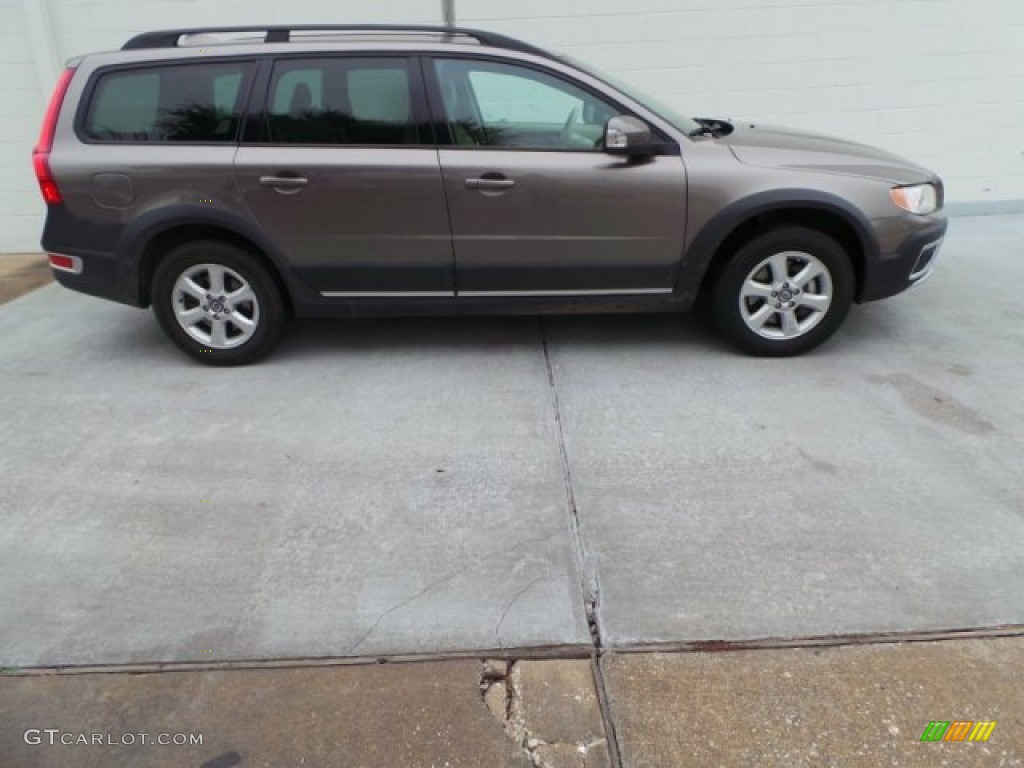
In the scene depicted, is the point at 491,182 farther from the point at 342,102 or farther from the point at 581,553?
the point at 581,553

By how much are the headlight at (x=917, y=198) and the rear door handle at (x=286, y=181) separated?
10.6ft

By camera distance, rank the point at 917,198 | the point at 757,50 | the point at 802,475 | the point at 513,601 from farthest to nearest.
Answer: the point at 757,50
the point at 917,198
the point at 802,475
the point at 513,601

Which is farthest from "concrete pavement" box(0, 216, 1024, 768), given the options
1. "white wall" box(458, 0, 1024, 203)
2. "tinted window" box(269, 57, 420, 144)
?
"white wall" box(458, 0, 1024, 203)

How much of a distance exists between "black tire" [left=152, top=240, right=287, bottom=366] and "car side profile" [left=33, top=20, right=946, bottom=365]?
2 cm

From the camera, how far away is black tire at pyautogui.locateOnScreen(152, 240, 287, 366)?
4.32 meters

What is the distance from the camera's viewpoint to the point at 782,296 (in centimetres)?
431

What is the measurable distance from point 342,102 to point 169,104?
0.98 metres

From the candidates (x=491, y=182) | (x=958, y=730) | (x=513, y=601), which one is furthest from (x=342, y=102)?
(x=958, y=730)

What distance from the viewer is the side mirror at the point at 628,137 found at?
3.97 metres

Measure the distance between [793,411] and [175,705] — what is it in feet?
9.86

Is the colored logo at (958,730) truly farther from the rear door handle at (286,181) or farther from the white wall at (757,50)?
the white wall at (757,50)

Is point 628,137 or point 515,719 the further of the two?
point 628,137

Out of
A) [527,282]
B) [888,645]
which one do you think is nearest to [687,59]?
[527,282]

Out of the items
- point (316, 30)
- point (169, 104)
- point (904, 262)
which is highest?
point (316, 30)
